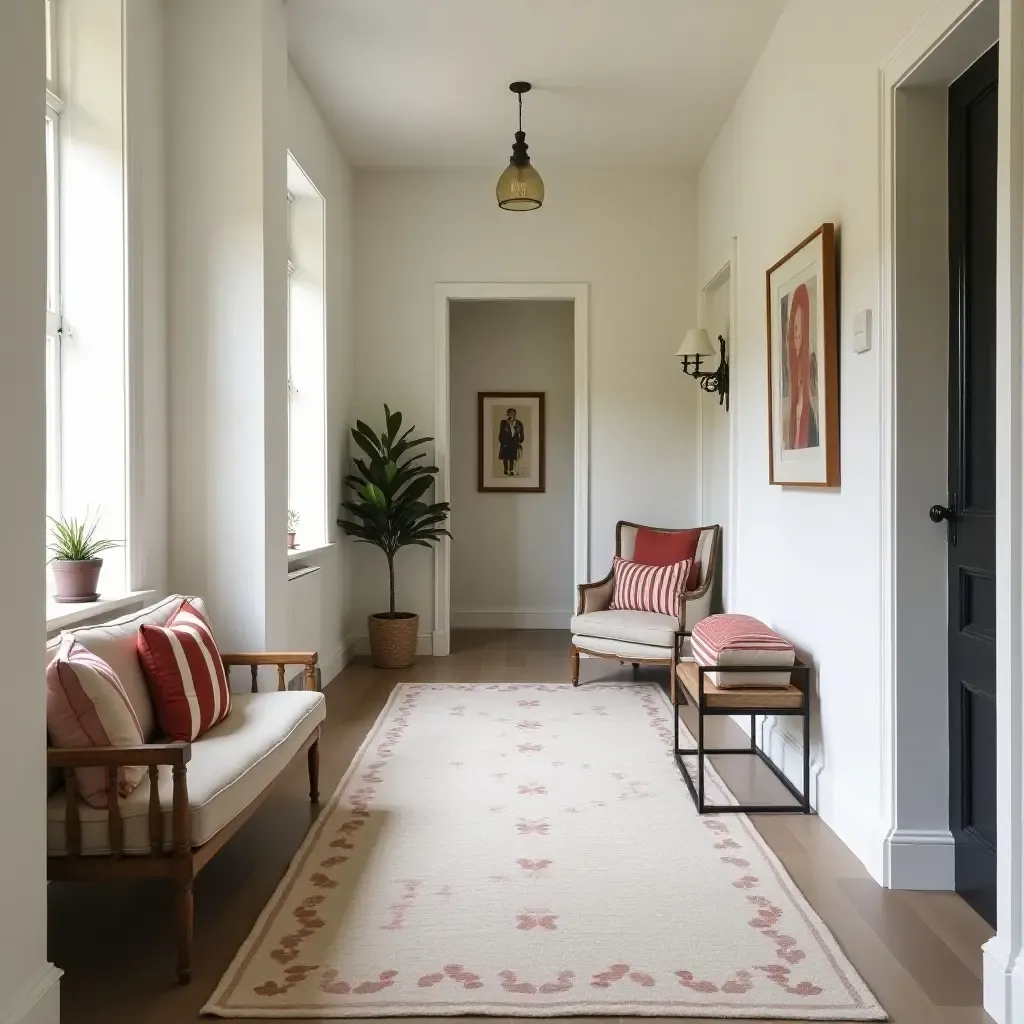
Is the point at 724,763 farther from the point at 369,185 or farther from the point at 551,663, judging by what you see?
the point at 369,185

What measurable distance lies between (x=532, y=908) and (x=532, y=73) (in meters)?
3.83

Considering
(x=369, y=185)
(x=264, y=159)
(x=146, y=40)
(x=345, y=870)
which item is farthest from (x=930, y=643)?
(x=369, y=185)

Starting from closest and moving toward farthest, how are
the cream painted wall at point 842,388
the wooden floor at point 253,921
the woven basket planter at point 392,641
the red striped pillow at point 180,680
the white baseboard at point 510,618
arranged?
the wooden floor at point 253,921 < the red striped pillow at point 180,680 < the cream painted wall at point 842,388 < the woven basket planter at point 392,641 < the white baseboard at point 510,618

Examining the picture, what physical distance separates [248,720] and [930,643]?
2.05 meters

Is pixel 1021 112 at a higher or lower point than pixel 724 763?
higher

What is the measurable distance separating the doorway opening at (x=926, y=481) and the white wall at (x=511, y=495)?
481 centimetres

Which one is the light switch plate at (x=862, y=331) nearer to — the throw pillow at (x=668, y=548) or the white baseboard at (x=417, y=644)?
the throw pillow at (x=668, y=548)

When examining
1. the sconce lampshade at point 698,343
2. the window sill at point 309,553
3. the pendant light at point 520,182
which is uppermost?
the pendant light at point 520,182

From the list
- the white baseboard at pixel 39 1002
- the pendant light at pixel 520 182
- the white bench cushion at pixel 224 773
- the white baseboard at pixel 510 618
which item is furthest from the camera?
the white baseboard at pixel 510 618

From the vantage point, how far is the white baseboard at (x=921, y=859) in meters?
2.52

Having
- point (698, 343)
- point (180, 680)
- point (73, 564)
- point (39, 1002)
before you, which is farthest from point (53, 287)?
point (698, 343)

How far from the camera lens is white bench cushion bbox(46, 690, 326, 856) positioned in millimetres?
2092

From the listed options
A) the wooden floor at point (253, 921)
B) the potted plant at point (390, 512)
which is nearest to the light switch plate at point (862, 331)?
the wooden floor at point (253, 921)

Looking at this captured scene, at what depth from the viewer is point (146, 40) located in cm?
322
